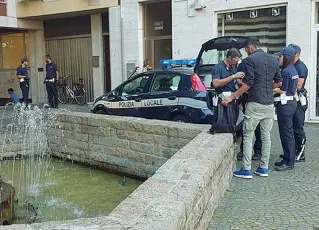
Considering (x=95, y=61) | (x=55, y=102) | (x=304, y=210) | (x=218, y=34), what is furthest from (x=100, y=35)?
(x=304, y=210)

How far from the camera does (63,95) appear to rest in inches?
687

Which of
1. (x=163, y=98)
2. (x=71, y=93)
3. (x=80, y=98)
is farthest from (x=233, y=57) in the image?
(x=71, y=93)

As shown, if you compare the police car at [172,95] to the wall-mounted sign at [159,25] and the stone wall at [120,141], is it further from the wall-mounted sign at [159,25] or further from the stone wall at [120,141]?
the wall-mounted sign at [159,25]

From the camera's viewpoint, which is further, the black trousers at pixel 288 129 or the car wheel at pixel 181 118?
the car wheel at pixel 181 118

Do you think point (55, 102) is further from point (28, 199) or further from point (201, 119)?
point (28, 199)

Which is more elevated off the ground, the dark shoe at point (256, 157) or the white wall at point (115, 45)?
the white wall at point (115, 45)

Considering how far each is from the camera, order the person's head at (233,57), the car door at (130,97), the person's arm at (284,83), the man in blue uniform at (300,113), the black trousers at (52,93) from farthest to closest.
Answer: the black trousers at (52,93), the car door at (130,97), the man in blue uniform at (300,113), the person's arm at (284,83), the person's head at (233,57)

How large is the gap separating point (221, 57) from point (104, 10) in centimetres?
659

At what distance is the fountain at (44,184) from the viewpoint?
543 centimetres

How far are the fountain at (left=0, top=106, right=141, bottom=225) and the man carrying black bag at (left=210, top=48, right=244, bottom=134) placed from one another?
1.84m

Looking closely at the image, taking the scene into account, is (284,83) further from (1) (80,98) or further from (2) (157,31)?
(1) (80,98)

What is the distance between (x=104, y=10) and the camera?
15578 mm

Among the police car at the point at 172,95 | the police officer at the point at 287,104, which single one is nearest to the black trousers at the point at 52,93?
the police car at the point at 172,95

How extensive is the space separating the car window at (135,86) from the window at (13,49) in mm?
11006
